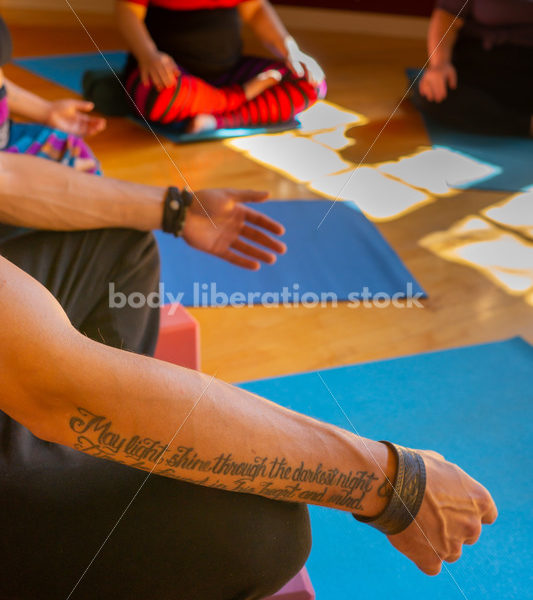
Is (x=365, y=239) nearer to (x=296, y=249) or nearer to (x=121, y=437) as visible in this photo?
(x=296, y=249)

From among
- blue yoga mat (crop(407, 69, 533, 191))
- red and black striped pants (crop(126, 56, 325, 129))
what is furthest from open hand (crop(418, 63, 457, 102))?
red and black striped pants (crop(126, 56, 325, 129))

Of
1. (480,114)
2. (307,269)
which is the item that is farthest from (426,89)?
(307,269)

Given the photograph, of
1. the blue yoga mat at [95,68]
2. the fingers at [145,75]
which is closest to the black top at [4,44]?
the fingers at [145,75]

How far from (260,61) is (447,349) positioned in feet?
4.36

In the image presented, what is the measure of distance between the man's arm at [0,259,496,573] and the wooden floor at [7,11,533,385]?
48 centimetres

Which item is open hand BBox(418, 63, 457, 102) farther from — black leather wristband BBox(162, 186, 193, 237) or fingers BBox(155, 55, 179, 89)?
black leather wristband BBox(162, 186, 193, 237)

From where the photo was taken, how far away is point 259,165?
1.80 m

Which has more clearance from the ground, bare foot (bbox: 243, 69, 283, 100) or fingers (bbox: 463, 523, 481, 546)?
fingers (bbox: 463, 523, 481, 546)

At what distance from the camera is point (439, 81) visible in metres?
2.04

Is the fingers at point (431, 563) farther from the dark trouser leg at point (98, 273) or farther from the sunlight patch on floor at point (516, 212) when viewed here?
the sunlight patch on floor at point (516, 212)

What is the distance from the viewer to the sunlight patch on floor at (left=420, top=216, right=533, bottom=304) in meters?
1.33

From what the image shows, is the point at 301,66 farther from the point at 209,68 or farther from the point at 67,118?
the point at 67,118

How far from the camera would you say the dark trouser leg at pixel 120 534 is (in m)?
0.51

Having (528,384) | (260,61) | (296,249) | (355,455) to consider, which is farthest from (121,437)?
(260,61)
